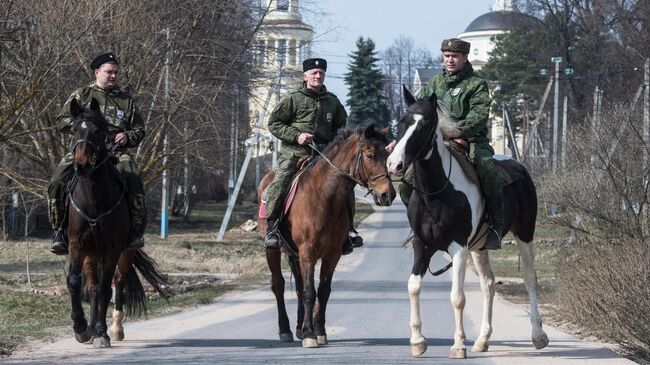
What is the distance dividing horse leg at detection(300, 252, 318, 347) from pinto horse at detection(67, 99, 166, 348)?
1987mm

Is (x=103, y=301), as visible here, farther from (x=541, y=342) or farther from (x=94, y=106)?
(x=541, y=342)

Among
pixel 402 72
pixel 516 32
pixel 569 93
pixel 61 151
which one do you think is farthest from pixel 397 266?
pixel 402 72

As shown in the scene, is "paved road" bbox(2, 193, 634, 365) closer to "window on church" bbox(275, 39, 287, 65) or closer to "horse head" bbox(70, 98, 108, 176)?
"horse head" bbox(70, 98, 108, 176)

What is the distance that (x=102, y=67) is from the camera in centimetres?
1399

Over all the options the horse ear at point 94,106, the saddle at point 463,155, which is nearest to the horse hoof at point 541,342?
the saddle at point 463,155

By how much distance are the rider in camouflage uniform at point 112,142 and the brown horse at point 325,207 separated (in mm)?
1668

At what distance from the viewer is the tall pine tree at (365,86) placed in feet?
343

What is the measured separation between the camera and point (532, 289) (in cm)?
1377

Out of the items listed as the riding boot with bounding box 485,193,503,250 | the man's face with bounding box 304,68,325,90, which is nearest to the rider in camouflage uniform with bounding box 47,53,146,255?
the man's face with bounding box 304,68,325,90

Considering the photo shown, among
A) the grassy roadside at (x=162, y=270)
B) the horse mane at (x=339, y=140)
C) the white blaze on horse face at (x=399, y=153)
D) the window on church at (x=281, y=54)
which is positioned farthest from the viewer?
the window on church at (x=281, y=54)

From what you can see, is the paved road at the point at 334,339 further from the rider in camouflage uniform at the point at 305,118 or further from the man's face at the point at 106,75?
the man's face at the point at 106,75

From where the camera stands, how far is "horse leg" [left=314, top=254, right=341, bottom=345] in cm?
1352

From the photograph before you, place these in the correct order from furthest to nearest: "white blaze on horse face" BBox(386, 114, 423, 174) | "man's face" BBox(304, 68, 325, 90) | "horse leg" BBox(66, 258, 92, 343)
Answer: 1. "man's face" BBox(304, 68, 325, 90)
2. "horse leg" BBox(66, 258, 92, 343)
3. "white blaze on horse face" BBox(386, 114, 423, 174)

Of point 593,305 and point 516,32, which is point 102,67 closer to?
point 593,305
